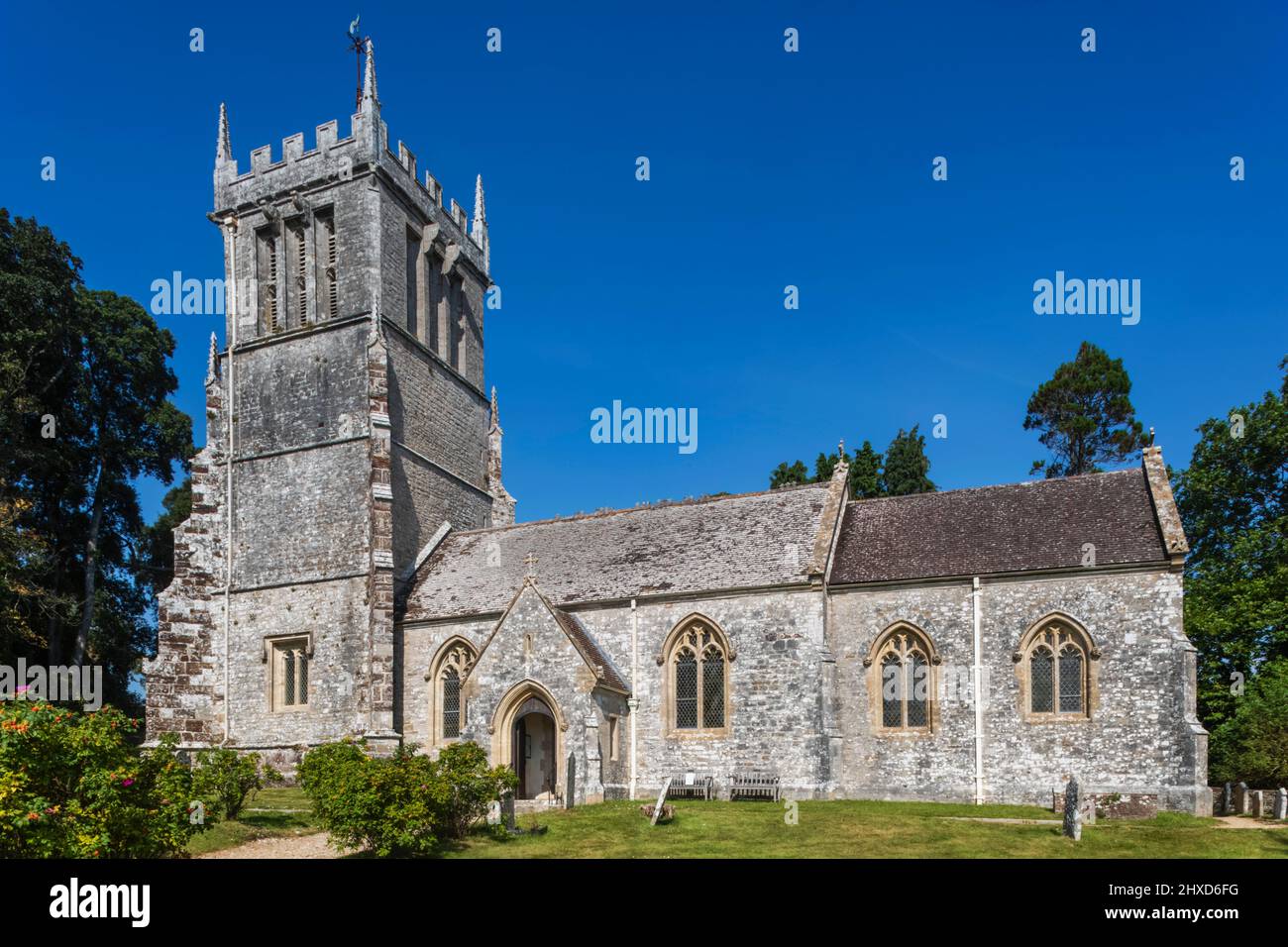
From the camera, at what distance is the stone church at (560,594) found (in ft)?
81.2

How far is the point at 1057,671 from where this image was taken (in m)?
24.7

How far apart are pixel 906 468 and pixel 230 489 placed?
102 ft

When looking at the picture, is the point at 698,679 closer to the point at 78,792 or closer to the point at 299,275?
the point at 78,792

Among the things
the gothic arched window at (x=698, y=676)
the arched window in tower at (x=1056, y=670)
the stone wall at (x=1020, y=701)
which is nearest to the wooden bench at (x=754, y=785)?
the gothic arched window at (x=698, y=676)

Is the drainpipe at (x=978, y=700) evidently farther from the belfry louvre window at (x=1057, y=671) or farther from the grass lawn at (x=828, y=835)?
the belfry louvre window at (x=1057, y=671)

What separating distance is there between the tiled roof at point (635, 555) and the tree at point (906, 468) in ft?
61.4

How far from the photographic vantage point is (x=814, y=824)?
20.4 meters

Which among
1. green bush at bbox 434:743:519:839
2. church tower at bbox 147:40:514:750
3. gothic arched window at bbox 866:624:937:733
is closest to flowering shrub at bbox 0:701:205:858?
green bush at bbox 434:743:519:839

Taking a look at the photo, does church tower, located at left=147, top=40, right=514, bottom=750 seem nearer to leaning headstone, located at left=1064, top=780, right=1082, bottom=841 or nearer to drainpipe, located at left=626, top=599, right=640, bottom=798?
drainpipe, located at left=626, top=599, right=640, bottom=798

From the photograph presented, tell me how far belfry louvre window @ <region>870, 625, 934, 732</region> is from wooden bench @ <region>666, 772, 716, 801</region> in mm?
4915

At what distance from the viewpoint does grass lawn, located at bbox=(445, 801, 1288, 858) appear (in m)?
17.0

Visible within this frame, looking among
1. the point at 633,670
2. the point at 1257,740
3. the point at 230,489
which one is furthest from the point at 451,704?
the point at 1257,740

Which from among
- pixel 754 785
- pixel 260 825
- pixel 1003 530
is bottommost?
pixel 754 785
